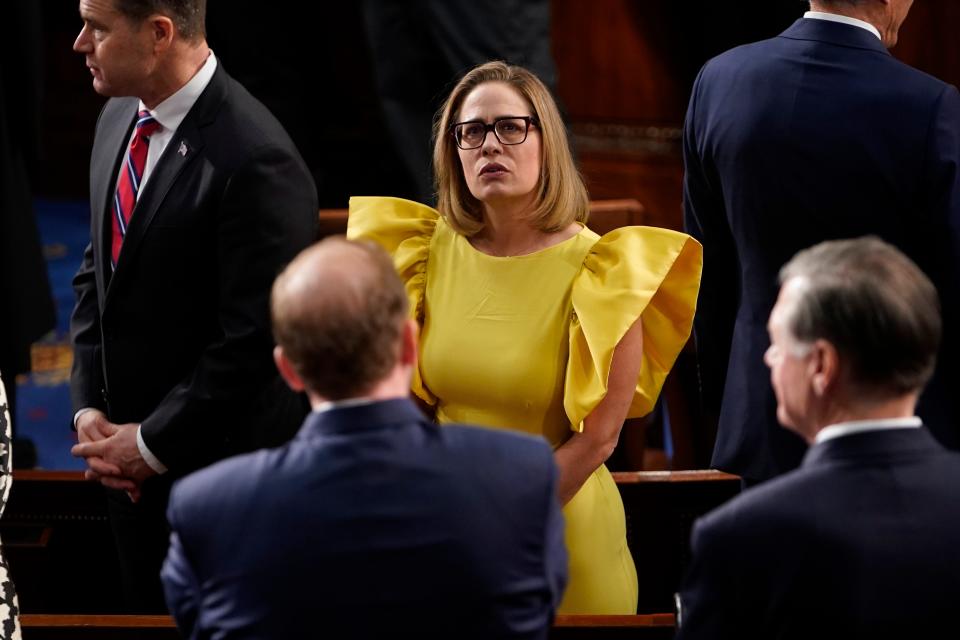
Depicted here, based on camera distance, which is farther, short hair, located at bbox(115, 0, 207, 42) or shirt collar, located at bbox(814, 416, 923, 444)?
short hair, located at bbox(115, 0, 207, 42)

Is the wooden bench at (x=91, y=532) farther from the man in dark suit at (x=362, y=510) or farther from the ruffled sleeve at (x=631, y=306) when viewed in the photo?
the man in dark suit at (x=362, y=510)

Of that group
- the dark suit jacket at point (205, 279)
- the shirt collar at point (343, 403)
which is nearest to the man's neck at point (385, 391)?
the shirt collar at point (343, 403)

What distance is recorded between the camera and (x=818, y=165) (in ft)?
9.36

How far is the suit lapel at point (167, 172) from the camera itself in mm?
3018

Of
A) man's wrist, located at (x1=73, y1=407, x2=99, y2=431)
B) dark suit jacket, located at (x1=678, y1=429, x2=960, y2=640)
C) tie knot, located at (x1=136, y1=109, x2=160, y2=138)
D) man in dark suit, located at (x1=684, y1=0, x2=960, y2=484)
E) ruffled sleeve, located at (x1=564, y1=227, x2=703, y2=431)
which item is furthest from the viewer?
man's wrist, located at (x1=73, y1=407, x2=99, y2=431)

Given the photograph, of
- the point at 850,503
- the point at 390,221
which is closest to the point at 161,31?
the point at 390,221

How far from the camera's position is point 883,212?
282 centimetres

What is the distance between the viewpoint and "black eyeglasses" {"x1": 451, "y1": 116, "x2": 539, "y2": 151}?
3023 mm

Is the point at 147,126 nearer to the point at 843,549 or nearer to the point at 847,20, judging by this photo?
the point at 847,20

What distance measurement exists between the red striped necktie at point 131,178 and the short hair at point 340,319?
127cm

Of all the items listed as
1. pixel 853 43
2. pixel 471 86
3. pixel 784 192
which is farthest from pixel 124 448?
pixel 853 43

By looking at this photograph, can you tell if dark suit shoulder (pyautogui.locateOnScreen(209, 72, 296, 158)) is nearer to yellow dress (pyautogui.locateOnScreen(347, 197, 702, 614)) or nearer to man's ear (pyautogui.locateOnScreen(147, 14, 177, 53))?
man's ear (pyautogui.locateOnScreen(147, 14, 177, 53))

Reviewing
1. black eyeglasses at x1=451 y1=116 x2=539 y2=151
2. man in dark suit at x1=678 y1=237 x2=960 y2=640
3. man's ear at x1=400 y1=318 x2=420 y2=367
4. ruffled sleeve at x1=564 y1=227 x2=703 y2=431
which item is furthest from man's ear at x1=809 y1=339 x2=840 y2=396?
black eyeglasses at x1=451 y1=116 x2=539 y2=151

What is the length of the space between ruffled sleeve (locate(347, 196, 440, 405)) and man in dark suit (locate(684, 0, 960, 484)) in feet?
2.11
